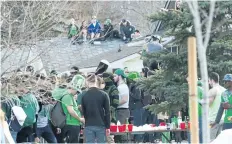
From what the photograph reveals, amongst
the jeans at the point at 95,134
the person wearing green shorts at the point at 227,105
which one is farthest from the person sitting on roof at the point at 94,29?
the person wearing green shorts at the point at 227,105

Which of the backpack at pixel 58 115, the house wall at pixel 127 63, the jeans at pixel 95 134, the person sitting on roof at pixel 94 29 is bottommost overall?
the jeans at pixel 95 134

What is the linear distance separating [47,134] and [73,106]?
106 cm

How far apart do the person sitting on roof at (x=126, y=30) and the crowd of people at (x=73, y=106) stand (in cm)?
1422

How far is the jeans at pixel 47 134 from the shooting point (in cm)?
1445

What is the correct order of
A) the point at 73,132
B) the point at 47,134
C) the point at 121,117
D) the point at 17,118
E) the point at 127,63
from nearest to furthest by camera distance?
the point at 17,118 → the point at 73,132 → the point at 47,134 → the point at 121,117 → the point at 127,63

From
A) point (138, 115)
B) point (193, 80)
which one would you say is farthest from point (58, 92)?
point (193, 80)

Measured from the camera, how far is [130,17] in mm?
51656

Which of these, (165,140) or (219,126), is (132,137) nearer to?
(165,140)

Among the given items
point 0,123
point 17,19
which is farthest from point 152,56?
point 0,123

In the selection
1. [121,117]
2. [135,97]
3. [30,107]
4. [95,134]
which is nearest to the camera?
[95,134]

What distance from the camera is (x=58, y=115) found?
14.1 meters

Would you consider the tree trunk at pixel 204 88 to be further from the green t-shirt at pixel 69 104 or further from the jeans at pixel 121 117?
the jeans at pixel 121 117

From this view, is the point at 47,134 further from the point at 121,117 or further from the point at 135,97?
the point at 135,97

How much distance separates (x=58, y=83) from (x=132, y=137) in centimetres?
443
